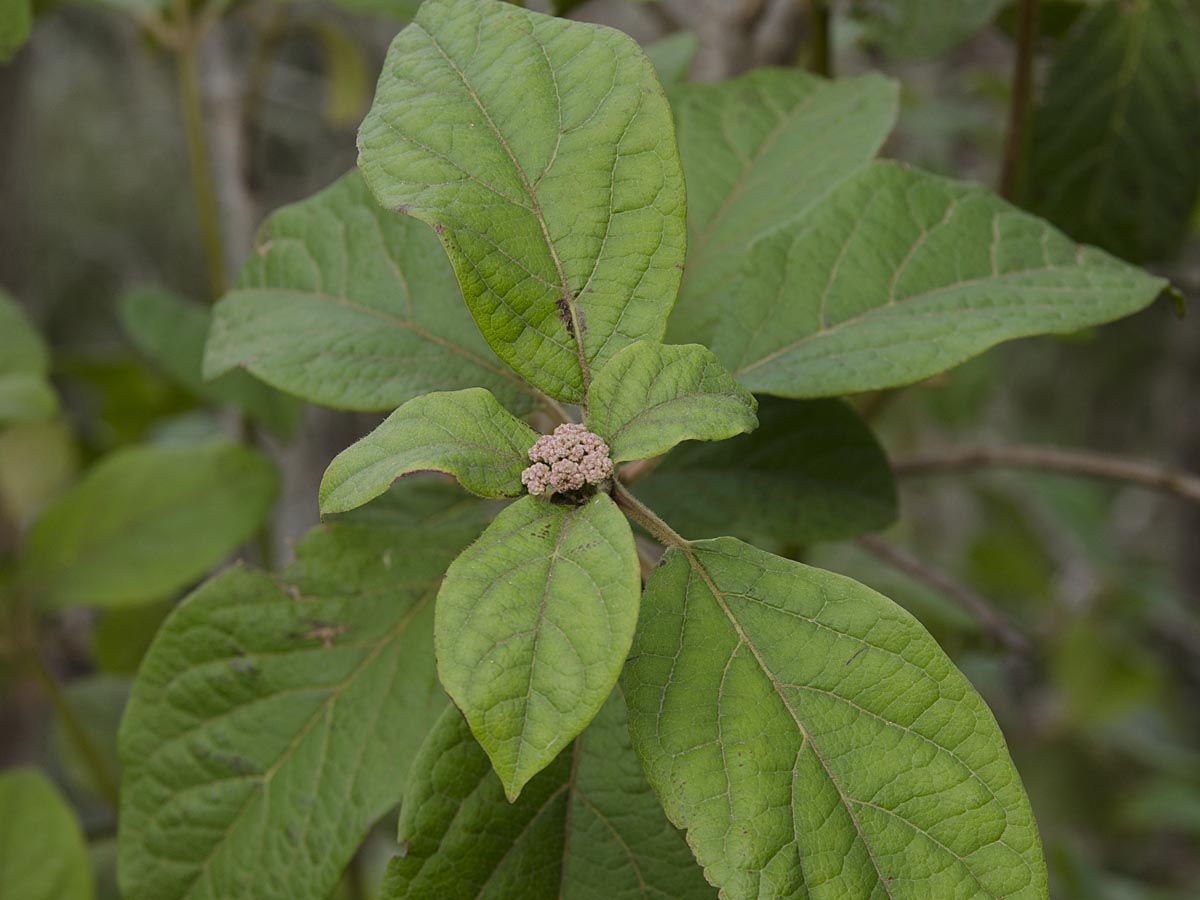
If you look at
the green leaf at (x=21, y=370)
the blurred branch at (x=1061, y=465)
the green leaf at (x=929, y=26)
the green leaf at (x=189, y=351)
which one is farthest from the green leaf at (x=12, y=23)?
the blurred branch at (x=1061, y=465)

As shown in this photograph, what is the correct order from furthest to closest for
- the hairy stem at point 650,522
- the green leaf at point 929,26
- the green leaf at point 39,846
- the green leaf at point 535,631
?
the green leaf at point 929,26
the green leaf at point 39,846
the hairy stem at point 650,522
the green leaf at point 535,631

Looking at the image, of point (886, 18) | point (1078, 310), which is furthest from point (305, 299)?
point (886, 18)

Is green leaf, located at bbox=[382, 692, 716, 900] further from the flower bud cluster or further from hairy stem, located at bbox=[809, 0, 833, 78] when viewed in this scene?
hairy stem, located at bbox=[809, 0, 833, 78]

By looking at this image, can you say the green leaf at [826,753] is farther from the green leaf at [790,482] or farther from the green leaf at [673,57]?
the green leaf at [673,57]

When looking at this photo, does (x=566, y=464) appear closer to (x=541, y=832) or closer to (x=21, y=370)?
(x=541, y=832)

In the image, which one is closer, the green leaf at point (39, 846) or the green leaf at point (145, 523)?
the green leaf at point (39, 846)

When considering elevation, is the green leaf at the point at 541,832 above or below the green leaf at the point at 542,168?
below

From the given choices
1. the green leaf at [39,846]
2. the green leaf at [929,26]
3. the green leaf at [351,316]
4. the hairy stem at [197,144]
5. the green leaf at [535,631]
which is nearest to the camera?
the green leaf at [535,631]
